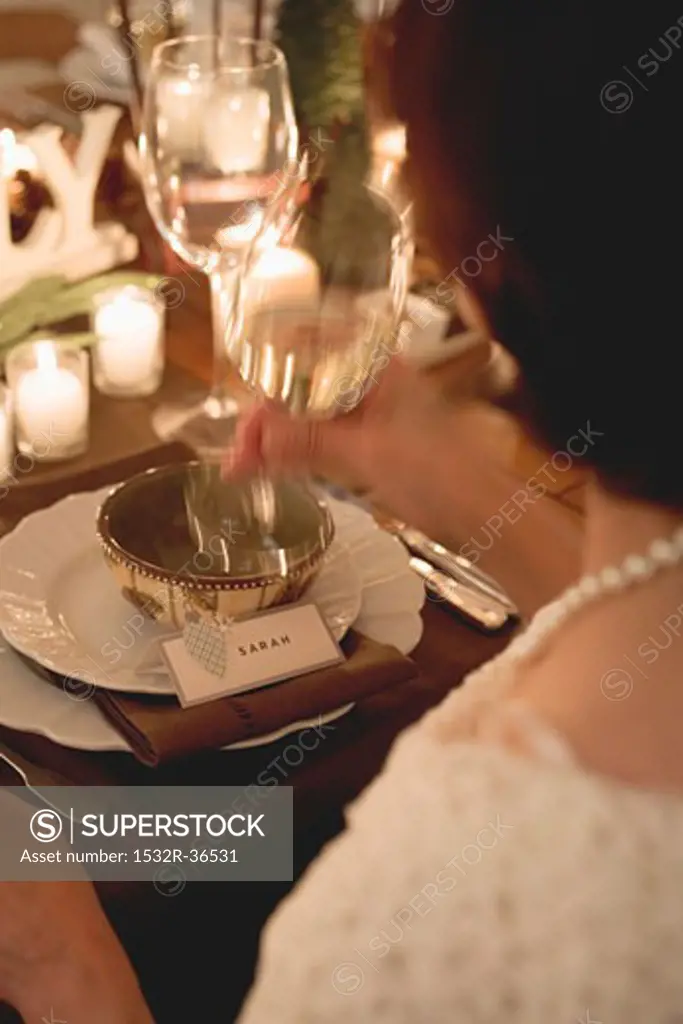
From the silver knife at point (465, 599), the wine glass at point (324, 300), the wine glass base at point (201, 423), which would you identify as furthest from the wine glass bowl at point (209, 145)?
the silver knife at point (465, 599)

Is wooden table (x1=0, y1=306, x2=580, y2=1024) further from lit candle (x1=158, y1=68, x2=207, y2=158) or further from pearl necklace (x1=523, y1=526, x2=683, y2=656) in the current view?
lit candle (x1=158, y1=68, x2=207, y2=158)

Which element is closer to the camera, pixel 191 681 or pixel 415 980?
pixel 415 980

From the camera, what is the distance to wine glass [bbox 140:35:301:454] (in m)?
0.96

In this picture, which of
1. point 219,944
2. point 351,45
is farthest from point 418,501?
point 351,45

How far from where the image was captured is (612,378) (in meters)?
0.46

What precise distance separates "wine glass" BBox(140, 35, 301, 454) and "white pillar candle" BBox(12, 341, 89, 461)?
0.27 ft

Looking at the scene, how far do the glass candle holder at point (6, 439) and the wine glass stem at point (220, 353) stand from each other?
0.63ft

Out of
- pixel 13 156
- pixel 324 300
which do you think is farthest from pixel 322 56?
pixel 324 300

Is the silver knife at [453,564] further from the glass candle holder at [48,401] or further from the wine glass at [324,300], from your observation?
the glass candle holder at [48,401]

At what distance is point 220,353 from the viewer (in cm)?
103

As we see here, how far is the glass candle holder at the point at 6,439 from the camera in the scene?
85cm

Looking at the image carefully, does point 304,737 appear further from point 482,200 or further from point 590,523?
point 482,200

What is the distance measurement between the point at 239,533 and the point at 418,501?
0.55 feet

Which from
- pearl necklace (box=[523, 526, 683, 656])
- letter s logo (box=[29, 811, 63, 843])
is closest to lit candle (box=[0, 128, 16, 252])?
letter s logo (box=[29, 811, 63, 843])
